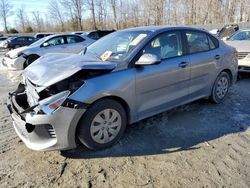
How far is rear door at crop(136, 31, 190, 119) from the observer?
127 inches

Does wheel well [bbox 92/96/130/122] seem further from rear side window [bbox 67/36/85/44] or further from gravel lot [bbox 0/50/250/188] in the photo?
rear side window [bbox 67/36/85/44]

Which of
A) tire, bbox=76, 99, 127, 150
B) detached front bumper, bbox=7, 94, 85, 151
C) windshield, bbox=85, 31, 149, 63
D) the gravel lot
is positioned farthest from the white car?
detached front bumper, bbox=7, 94, 85, 151

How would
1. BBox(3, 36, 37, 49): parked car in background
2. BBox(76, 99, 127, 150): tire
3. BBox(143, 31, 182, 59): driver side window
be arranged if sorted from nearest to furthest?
1. BBox(76, 99, 127, 150): tire
2. BBox(143, 31, 182, 59): driver side window
3. BBox(3, 36, 37, 49): parked car in background

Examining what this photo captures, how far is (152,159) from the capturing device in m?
2.85

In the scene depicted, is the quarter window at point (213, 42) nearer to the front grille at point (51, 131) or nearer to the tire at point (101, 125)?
the tire at point (101, 125)

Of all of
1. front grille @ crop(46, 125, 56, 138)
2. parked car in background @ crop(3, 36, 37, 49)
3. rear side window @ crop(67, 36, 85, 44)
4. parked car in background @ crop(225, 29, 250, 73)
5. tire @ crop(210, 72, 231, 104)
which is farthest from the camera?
parked car in background @ crop(3, 36, 37, 49)

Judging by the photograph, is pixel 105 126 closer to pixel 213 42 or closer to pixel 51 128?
pixel 51 128

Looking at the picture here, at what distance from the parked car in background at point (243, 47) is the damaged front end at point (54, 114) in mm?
5212

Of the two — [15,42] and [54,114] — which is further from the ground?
[54,114]

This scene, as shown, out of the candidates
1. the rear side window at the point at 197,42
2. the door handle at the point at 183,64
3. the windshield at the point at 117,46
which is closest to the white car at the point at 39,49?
the windshield at the point at 117,46

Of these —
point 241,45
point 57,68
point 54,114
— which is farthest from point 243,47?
point 54,114

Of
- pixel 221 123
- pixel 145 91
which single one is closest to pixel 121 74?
pixel 145 91

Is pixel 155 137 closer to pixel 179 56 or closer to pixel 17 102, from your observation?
pixel 179 56

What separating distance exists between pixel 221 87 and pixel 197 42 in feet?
3.77
